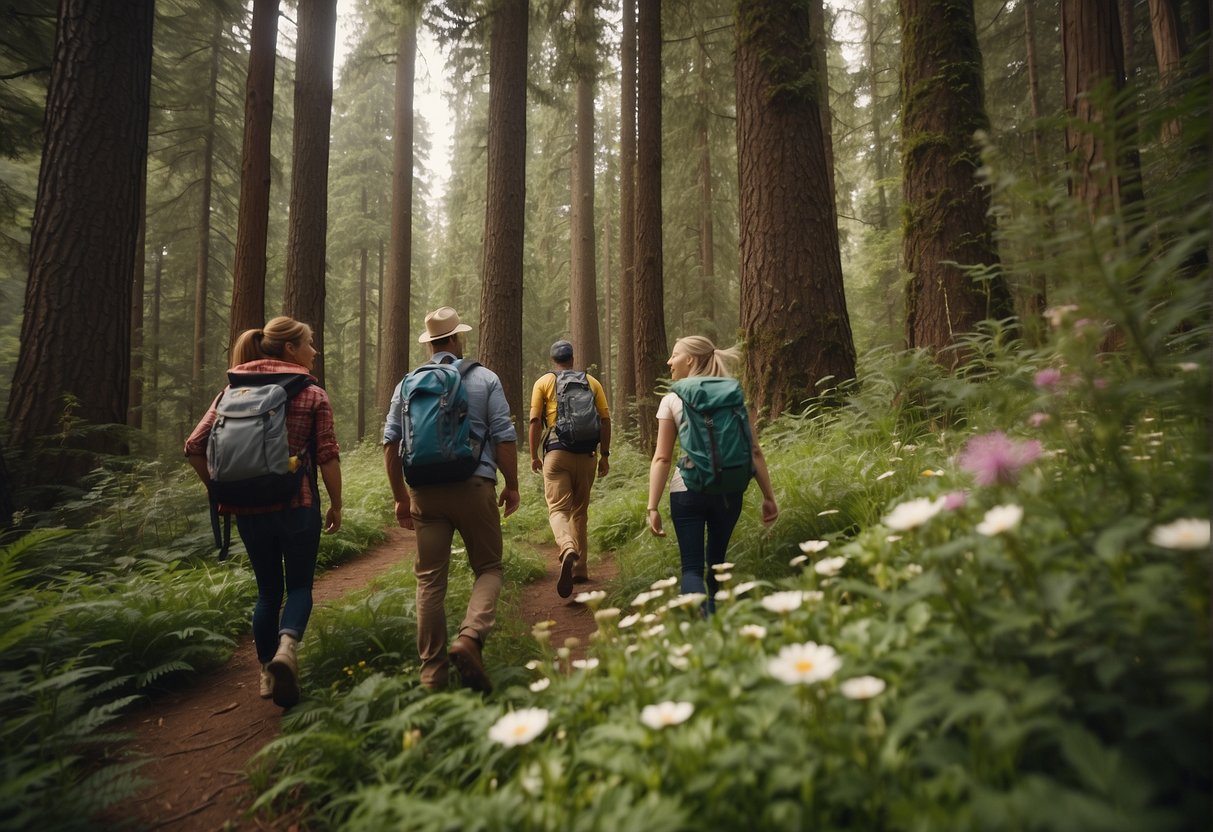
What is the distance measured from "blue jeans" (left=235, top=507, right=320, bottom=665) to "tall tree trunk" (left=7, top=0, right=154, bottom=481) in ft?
13.9

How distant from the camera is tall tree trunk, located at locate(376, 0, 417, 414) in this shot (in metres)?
14.0

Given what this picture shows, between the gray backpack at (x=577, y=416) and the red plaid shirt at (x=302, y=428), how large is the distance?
7.03 feet

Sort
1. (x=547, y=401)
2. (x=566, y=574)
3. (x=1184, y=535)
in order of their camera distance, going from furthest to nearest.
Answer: (x=547, y=401) → (x=566, y=574) → (x=1184, y=535)

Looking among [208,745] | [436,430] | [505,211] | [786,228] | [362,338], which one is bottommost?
[208,745]

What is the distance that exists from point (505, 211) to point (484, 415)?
5.96 m

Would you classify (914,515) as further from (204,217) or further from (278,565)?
(204,217)

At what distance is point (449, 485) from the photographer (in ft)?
10.5

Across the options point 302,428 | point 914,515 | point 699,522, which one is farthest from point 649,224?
point 914,515

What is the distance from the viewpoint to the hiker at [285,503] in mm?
3102

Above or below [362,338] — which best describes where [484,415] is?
below

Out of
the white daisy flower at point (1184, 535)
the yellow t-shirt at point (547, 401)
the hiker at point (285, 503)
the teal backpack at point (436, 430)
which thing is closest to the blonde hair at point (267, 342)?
the hiker at point (285, 503)

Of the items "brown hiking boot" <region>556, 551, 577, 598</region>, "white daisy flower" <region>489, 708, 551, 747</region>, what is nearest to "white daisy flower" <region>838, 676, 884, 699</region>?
"white daisy flower" <region>489, 708, 551, 747</region>

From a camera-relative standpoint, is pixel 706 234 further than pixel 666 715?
Yes

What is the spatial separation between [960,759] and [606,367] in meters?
20.8
